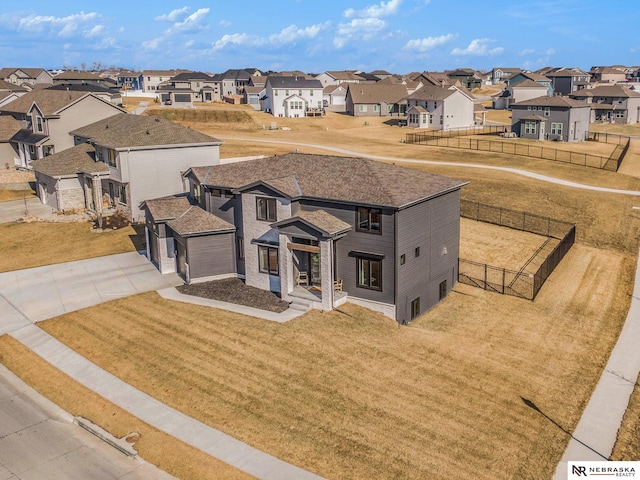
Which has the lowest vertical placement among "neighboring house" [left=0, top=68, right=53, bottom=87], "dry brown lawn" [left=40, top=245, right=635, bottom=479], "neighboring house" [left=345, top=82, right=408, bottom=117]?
"dry brown lawn" [left=40, top=245, right=635, bottom=479]

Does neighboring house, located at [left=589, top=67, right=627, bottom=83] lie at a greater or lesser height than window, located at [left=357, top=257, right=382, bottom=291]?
greater

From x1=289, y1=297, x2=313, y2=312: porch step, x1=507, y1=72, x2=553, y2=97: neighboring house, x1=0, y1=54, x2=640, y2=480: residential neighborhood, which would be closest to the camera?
x1=0, y1=54, x2=640, y2=480: residential neighborhood

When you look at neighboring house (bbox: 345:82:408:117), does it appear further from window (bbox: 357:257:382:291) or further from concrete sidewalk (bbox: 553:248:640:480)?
concrete sidewalk (bbox: 553:248:640:480)

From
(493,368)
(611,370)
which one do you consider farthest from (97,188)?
(611,370)

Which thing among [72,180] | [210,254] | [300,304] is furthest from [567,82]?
[300,304]

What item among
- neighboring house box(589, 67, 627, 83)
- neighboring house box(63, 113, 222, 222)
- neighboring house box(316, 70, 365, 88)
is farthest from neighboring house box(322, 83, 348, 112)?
neighboring house box(589, 67, 627, 83)

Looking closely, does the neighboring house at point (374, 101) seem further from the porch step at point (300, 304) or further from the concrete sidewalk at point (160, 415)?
the concrete sidewalk at point (160, 415)
